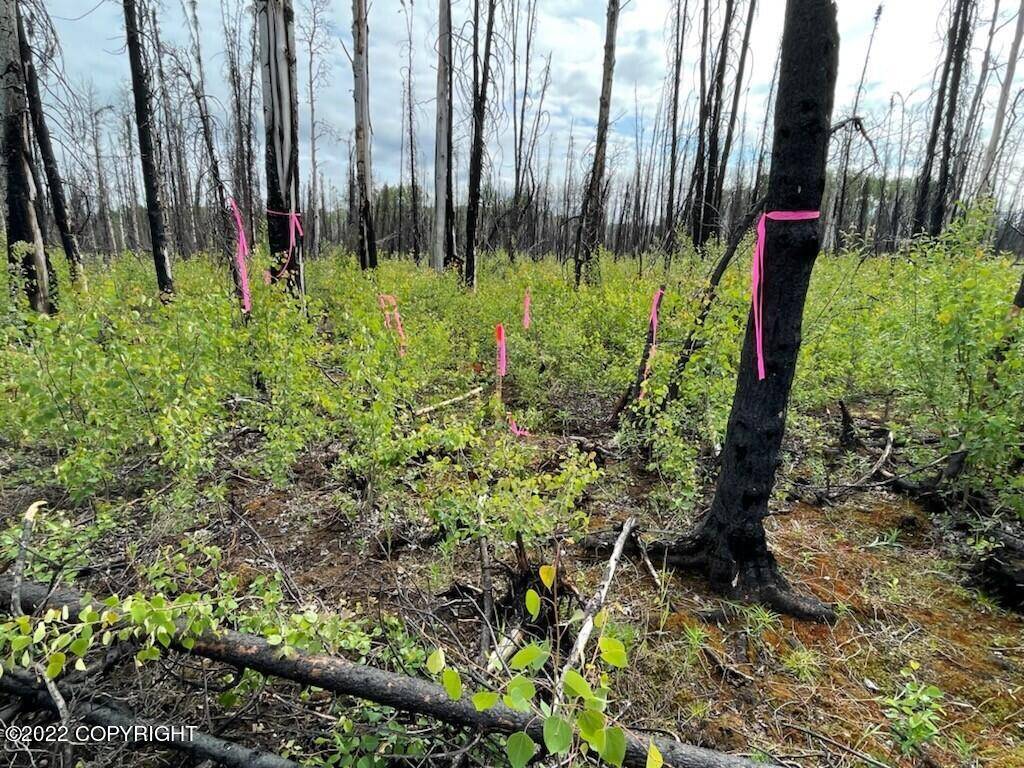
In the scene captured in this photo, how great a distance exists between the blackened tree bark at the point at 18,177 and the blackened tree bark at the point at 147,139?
1.35 meters

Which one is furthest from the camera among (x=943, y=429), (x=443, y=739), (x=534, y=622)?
(x=943, y=429)

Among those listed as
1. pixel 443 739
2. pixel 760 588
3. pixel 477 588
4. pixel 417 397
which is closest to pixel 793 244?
pixel 760 588

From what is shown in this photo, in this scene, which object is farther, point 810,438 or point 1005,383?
point 810,438

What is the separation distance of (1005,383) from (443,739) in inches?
123

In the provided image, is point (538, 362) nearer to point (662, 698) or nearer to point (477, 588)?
point (477, 588)

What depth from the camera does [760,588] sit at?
2305 millimetres

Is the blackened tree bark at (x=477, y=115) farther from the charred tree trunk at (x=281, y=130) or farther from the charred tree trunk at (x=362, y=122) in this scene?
the charred tree trunk at (x=281, y=130)

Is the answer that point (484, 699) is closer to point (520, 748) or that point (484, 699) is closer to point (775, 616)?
point (520, 748)

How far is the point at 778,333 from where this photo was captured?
2043mm

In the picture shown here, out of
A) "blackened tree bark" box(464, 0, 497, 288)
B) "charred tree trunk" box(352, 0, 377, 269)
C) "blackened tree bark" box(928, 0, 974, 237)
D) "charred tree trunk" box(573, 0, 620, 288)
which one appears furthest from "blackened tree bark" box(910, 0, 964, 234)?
"charred tree trunk" box(352, 0, 377, 269)

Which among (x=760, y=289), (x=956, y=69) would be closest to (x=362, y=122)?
(x=760, y=289)

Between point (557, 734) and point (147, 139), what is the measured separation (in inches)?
400

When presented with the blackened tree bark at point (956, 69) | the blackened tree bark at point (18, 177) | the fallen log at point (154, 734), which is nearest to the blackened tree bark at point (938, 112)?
the blackened tree bark at point (956, 69)

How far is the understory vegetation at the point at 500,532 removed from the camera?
1.56 metres
